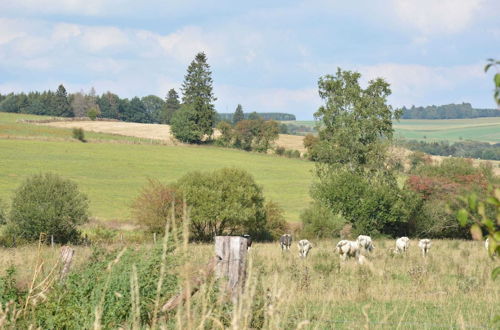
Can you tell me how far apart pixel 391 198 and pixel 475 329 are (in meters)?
32.0

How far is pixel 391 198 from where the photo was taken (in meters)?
42.0

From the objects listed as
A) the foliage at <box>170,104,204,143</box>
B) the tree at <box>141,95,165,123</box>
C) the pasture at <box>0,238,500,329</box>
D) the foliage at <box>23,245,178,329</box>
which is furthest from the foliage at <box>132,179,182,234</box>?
the tree at <box>141,95,165,123</box>

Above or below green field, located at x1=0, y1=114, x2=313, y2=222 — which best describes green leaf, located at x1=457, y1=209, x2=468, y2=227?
above

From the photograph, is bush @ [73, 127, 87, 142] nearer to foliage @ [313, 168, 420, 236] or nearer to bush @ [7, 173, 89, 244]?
foliage @ [313, 168, 420, 236]

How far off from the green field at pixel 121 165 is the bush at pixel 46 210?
14580 mm

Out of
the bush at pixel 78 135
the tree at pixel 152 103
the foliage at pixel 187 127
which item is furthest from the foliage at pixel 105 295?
the tree at pixel 152 103

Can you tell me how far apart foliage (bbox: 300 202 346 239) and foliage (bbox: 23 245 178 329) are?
32897mm

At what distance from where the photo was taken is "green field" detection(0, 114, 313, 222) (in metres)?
61.5

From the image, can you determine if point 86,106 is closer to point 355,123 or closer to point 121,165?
point 121,165

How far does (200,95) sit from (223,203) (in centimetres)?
6460

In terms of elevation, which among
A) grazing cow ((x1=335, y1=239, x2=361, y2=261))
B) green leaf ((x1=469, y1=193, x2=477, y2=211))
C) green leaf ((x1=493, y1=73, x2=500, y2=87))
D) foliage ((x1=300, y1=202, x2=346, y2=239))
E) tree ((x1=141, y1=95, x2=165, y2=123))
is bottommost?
foliage ((x1=300, y1=202, x2=346, y2=239))

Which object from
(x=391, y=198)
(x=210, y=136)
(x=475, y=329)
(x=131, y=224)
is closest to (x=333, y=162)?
(x=391, y=198)

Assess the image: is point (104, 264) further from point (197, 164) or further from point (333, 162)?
point (197, 164)

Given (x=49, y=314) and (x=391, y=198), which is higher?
(x=49, y=314)
